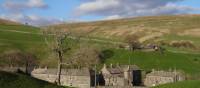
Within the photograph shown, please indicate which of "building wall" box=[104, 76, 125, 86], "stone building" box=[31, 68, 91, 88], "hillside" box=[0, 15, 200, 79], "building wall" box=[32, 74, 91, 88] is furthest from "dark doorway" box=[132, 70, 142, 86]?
"building wall" box=[32, 74, 91, 88]

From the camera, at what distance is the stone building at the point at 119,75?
416 feet

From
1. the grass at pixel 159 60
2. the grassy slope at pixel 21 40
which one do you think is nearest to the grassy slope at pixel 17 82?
the grass at pixel 159 60

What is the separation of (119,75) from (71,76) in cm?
1342

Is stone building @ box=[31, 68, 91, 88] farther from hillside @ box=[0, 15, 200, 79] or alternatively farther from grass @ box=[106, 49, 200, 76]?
grass @ box=[106, 49, 200, 76]

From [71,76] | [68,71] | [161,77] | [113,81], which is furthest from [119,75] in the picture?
[68,71]

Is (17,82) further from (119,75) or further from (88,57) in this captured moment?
(88,57)

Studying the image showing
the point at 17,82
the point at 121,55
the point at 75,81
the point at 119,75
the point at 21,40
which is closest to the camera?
the point at 17,82

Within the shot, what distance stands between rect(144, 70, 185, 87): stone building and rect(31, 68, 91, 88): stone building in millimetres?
17999

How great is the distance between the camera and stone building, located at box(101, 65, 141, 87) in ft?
416

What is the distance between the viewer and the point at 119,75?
12888cm

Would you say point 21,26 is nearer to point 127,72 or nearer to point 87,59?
point 87,59

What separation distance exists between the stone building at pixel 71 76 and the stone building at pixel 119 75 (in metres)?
6.45

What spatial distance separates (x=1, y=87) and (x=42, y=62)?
328 ft

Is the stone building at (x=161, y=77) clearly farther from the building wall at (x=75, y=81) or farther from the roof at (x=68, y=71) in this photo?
the roof at (x=68, y=71)
